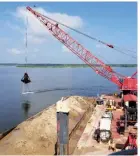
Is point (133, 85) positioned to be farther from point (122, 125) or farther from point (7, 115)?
point (7, 115)

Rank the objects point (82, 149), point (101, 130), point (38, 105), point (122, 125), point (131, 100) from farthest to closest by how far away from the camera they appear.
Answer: point (38, 105), point (131, 100), point (122, 125), point (101, 130), point (82, 149)

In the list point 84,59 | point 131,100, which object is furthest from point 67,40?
point 131,100

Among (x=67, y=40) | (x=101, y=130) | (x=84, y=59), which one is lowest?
(x=101, y=130)

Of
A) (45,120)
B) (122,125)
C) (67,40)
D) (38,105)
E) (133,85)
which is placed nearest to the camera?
(122,125)

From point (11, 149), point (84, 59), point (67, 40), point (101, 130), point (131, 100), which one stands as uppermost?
point (67, 40)

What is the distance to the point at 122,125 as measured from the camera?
2542 centimetres

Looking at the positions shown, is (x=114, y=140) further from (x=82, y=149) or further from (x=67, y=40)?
(x=67, y=40)

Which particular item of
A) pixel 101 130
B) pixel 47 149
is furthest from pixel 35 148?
pixel 101 130

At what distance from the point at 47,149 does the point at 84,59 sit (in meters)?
25.2

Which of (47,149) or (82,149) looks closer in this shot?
(82,149)

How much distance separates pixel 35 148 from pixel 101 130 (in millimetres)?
5150

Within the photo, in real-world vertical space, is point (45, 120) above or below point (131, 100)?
below

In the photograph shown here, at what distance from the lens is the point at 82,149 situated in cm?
2012

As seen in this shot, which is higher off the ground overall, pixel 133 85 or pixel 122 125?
pixel 133 85
